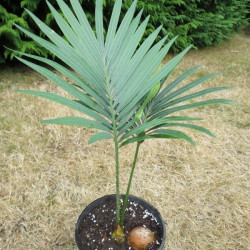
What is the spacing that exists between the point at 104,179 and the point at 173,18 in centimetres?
276

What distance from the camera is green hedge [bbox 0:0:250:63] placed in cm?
271

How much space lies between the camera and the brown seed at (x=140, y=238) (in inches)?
38.8

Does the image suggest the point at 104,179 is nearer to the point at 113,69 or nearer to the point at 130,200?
the point at 130,200

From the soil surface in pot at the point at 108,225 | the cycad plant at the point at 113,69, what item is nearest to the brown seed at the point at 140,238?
the soil surface in pot at the point at 108,225

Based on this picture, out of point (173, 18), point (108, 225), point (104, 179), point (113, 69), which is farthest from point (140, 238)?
point (173, 18)

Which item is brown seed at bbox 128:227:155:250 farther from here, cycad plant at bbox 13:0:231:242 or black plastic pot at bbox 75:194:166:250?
cycad plant at bbox 13:0:231:242

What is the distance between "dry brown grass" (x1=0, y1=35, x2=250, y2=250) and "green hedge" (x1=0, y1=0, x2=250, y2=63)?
28.7 inches

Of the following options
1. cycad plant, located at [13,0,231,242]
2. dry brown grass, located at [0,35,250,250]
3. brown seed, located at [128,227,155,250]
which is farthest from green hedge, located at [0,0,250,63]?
brown seed, located at [128,227,155,250]

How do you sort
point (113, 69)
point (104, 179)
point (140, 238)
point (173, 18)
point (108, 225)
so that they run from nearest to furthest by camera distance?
point (113, 69)
point (140, 238)
point (108, 225)
point (104, 179)
point (173, 18)

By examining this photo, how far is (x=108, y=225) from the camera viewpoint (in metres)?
1.10

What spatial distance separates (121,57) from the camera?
0.84 metres

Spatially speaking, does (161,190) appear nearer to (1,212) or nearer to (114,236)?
(114,236)

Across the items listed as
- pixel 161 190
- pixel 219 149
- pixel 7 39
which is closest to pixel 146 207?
pixel 161 190

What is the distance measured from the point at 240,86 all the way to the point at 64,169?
2.24 metres
